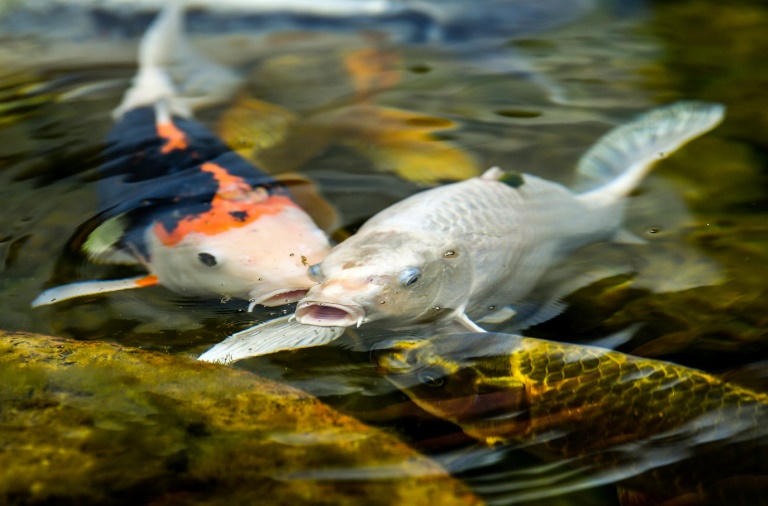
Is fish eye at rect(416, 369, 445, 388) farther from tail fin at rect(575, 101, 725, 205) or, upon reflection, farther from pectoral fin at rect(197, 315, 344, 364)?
tail fin at rect(575, 101, 725, 205)

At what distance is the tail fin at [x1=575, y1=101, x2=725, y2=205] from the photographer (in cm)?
370

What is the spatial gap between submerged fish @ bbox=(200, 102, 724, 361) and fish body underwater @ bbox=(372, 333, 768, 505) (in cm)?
23

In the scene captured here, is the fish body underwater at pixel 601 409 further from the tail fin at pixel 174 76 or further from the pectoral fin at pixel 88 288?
the tail fin at pixel 174 76

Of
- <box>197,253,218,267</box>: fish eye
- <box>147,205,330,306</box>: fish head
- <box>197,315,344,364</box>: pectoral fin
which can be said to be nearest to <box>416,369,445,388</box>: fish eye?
<box>197,315,344,364</box>: pectoral fin

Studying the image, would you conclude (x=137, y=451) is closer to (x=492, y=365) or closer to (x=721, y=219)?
(x=492, y=365)

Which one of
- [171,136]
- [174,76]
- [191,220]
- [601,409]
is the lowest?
[601,409]

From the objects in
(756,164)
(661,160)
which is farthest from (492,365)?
(756,164)

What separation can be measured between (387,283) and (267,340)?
1.52 ft

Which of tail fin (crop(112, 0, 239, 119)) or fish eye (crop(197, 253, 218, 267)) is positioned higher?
tail fin (crop(112, 0, 239, 119))

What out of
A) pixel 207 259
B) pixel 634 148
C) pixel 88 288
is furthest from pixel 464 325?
pixel 634 148

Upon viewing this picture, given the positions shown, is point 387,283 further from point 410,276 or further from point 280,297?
point 280,297

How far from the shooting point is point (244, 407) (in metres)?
2.28

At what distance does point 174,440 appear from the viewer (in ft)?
6.94

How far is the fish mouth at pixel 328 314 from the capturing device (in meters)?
2.38
